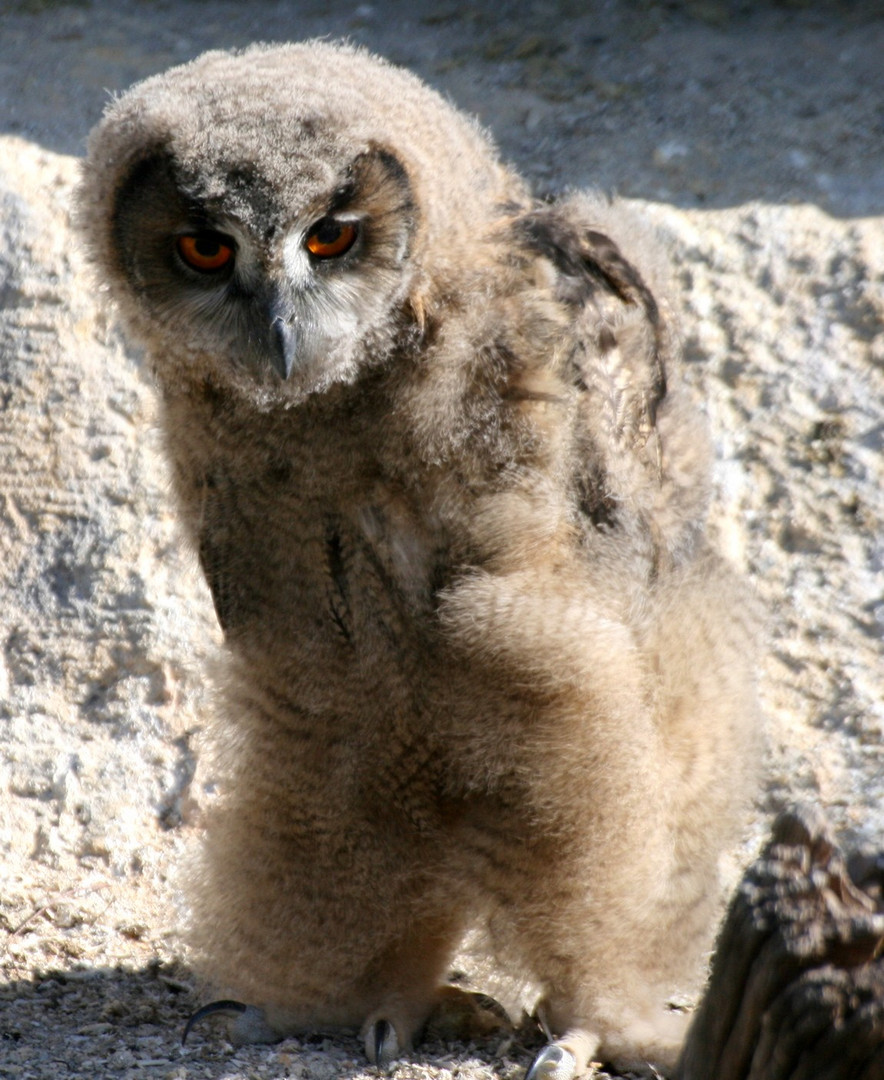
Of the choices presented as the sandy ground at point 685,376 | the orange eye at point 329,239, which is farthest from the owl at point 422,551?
the sandy ground at point 685,376

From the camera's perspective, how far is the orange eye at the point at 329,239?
2.67 meters

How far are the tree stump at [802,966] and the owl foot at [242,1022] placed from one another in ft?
5.12

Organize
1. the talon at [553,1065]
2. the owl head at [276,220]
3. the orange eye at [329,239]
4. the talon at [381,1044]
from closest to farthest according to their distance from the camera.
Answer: the owl head at [276,220]
the orange eye at [329,239]
the talon at [553,1065]
the talon at [381,1044]

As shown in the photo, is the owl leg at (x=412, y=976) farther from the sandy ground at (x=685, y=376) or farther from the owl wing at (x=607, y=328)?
the owl wing at (x=607, y=328)

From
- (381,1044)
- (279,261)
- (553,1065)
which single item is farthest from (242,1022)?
(279,261)

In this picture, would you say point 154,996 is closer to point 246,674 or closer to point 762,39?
point 246,674

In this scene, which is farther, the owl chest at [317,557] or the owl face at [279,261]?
the owl chest at [317,557]

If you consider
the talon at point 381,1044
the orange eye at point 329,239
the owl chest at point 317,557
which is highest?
the orange eye at point 329,239

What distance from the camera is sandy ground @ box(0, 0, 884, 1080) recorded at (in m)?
3.56

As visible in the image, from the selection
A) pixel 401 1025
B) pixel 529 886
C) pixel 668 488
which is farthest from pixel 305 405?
pixel 401 1025

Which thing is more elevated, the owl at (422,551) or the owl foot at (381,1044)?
the owl at (422,551)

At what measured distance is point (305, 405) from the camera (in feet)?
8.99

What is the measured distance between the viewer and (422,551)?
108 inches

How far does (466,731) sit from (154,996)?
49.4 inches
